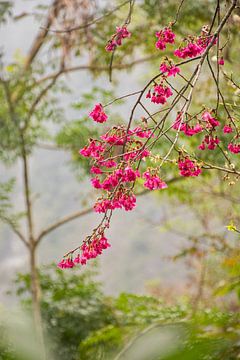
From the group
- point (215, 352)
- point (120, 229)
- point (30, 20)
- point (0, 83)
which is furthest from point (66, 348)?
point (30, 20)

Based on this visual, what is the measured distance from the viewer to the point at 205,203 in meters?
7.34

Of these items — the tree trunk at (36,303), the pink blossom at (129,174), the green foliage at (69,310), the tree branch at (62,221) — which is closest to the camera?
the pink blossom at (129,174)

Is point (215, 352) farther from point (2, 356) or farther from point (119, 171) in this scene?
point (2, 356)

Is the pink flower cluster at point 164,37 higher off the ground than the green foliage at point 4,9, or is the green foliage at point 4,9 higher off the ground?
the green foliage at point 4,9

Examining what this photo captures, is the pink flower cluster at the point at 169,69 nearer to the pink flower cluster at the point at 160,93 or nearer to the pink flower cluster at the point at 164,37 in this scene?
the pink flower cluster at the point at 160,93

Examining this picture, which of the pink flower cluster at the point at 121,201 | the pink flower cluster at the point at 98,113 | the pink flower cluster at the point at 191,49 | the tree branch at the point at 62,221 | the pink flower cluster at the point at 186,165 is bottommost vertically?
the pink flower cluster at the point at 121,201

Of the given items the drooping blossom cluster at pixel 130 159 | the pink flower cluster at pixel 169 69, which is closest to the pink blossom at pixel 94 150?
the drooping blossom cluster at pixel 130 159

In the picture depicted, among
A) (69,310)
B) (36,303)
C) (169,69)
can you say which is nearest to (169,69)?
(169,69)

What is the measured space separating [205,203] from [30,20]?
63.5ft

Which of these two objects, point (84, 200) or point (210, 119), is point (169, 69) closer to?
point (210, 119)

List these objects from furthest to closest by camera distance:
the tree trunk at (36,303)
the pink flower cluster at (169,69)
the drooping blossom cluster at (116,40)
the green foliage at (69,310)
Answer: the green foliage at (69,310) < the tree trunk at (36,303) < the drooping blossom cluster at (116,40) < the pink flower cluster at (169,69)

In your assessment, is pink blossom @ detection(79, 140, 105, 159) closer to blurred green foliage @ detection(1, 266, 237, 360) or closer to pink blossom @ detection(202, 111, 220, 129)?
pink blossom @ detection(202, 111, 220, 129)

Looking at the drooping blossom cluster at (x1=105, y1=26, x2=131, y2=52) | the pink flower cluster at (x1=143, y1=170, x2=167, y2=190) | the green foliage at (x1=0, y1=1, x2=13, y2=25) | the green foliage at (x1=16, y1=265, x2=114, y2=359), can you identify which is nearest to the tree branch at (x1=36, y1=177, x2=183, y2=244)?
the green foliage at (x1=16, y1=265, x2=114, y2=359)

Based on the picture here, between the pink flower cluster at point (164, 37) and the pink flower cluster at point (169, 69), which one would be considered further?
the pink flower cluster at point (164, 37)
